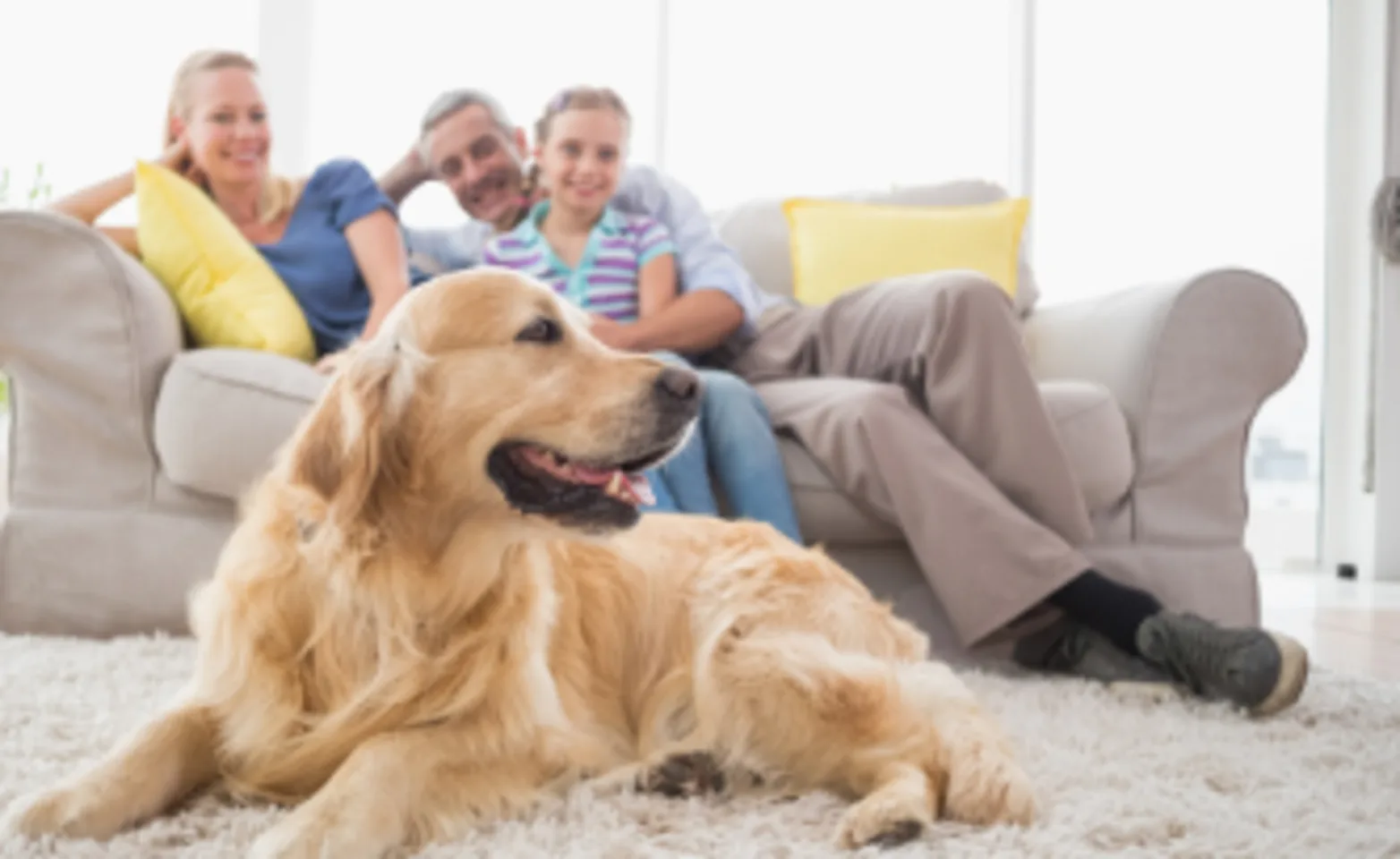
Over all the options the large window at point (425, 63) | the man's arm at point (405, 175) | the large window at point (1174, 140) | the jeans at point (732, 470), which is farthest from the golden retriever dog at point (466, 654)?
the large window at point (1174, 140)

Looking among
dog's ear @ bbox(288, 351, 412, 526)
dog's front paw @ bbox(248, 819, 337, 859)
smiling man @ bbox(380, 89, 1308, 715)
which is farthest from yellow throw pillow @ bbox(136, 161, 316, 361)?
dog's front paw @ bbox(248, 819, 337, 859)

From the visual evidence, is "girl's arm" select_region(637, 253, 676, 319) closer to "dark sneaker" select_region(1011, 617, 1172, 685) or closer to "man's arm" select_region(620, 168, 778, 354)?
"man's arm" select_region(620, 168, 778, 354)

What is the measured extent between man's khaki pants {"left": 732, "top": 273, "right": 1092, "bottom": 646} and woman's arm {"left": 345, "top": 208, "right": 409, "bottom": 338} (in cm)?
100

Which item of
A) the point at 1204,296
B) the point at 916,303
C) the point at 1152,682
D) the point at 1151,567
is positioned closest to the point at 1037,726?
the point at 1152,682

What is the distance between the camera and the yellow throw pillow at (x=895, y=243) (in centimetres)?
327

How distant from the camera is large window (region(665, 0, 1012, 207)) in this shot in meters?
5.41

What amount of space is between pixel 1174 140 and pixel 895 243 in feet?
9.65

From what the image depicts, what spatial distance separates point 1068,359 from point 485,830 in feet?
6.85

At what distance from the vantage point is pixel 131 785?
1.21 meters

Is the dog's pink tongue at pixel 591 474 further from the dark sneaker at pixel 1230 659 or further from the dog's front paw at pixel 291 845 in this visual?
the dark sneaker at pixel 1230 659

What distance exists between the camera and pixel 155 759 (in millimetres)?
1239

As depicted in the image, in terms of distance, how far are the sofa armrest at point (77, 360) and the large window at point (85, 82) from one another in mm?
2496

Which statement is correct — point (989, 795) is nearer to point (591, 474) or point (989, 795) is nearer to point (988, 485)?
point (591, 474)

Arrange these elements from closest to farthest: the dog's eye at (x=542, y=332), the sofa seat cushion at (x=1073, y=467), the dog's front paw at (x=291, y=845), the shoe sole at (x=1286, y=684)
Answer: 1. the dog's front paw at (x=291, y=845)
2. the dog's eye at (x=542, y=332)
3. the shoe sole at (x=1286, y=684)
4. the sofa seat cushion at (x=1073, y=467)
